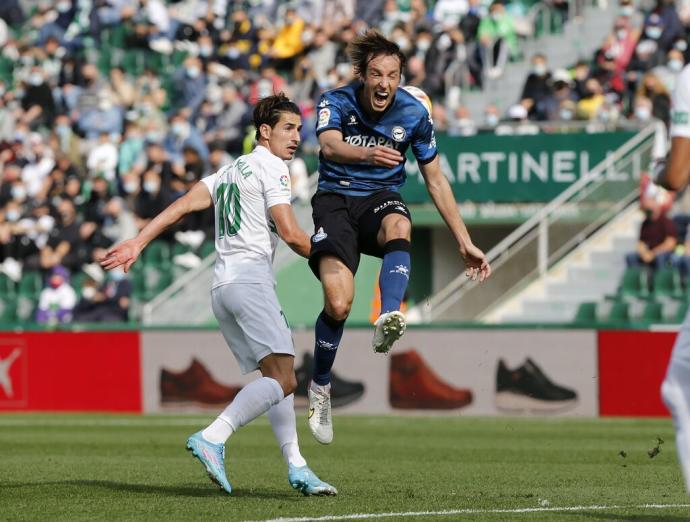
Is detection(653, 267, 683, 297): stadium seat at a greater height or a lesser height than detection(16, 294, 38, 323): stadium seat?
greater

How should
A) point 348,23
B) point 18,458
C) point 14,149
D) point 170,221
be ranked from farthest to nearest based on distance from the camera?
point 14,149, point 348,23, point 18,458, point 170,221

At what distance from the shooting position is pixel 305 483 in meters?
9.22

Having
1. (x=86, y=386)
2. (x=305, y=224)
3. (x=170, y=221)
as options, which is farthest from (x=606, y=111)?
(x=170, y=221)

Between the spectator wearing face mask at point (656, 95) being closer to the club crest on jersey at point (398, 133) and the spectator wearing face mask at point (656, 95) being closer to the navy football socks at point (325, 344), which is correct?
the club crest on jersey at point (398, 133)

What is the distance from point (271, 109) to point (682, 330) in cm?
317

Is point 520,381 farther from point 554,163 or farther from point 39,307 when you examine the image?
point 39,307

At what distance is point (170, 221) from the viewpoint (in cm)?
919

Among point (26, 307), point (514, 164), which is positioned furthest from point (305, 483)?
point (26, 307)

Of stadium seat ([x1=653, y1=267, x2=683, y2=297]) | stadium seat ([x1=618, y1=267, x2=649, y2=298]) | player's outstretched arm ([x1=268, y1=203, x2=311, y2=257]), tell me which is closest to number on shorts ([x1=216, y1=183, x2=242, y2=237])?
player's outstretched arm ([x1=268, y1=203, x2=311, y2=257])

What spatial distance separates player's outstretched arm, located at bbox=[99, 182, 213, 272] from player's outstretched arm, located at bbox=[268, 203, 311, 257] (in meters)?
0.54

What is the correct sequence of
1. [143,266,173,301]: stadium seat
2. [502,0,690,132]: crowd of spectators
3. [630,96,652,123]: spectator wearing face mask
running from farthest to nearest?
[143,266,173,301]: stadium seat < [502,0,690,132]: crowd of spectators < [630,96,652,123]: spectator wearing face mask

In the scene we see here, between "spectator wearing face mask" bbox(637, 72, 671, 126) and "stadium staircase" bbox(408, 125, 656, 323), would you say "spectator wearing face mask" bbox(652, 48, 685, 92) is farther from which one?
"stadium staircase" bbox(408, 125, 656, 323)

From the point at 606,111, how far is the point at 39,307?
359 inches

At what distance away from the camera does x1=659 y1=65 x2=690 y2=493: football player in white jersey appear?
680 centimetres
